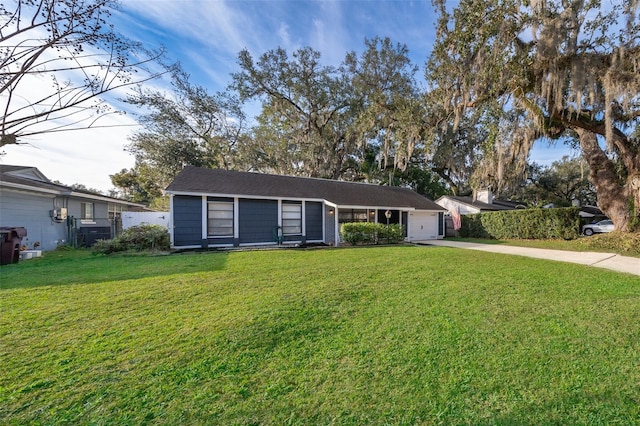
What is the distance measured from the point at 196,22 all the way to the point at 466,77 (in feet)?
27.2

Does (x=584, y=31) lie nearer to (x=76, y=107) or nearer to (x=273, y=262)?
(x=273, y=262)

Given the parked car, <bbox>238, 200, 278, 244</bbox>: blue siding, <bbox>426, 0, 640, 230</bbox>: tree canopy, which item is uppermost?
<bbox>426, 0, 640, 230</bbox>: tree canopy

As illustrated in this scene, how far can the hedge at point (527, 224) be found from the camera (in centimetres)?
1207

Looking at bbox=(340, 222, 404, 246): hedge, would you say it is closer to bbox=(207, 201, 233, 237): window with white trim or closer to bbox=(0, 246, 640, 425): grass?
bbox=(207, 201, 233, 237): window with white trim

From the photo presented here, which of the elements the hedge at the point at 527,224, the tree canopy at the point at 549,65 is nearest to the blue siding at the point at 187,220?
the tree canopy at the point at 549,65

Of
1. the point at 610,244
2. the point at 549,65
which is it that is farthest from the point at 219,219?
the point at 610,244

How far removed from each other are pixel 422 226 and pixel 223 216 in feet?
37.5

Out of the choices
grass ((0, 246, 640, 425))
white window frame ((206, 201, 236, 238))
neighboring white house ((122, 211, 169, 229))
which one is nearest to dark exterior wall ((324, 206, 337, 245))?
white window frame ((206, 201, 236, 238))

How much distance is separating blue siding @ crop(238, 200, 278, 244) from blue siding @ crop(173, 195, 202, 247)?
1.61 metres

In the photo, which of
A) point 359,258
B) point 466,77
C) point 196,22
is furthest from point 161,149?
point 466,77

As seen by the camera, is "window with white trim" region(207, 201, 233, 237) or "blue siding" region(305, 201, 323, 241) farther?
"blue siding" region(305, 201, 323, 241)

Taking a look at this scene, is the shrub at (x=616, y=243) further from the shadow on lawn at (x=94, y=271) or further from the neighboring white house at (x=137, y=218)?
the neighboring white house at (x=137, y=218)

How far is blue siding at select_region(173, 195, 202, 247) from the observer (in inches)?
383

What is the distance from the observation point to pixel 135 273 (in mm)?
5301
